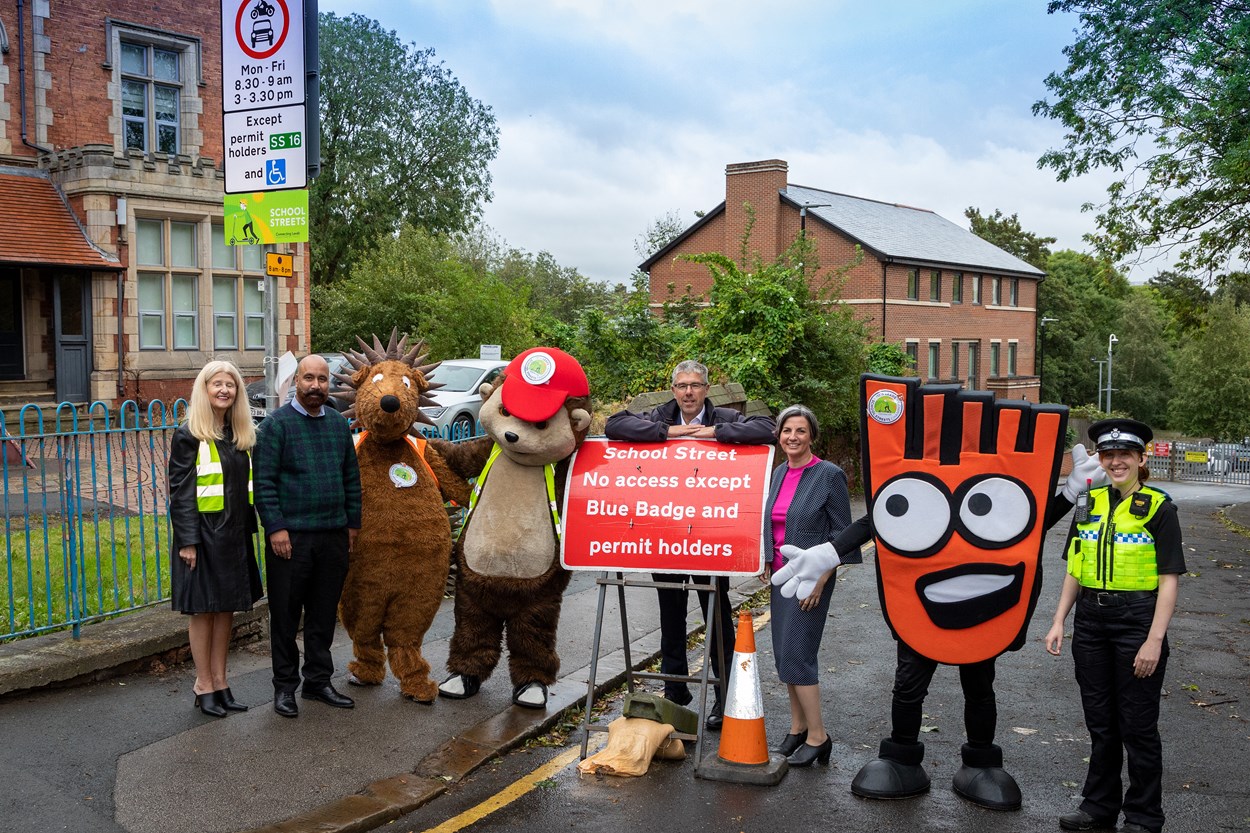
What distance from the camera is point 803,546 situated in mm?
5621

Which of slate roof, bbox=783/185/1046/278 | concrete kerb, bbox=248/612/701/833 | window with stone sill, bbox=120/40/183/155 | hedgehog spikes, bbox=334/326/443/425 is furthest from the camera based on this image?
slate roof, bbox=783/185/1046/278

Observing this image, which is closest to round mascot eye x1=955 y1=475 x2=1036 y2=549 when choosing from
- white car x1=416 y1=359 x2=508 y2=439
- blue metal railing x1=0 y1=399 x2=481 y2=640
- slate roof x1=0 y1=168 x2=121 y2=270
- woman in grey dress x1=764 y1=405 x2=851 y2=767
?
woman in grey dress x1=764 y1=405 x2=851 y2=767

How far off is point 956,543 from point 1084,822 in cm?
134

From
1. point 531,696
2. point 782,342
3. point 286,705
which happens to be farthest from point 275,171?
point 782,342

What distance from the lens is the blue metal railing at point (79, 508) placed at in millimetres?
6348

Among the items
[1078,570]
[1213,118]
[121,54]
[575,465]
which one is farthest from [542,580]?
[121,54]

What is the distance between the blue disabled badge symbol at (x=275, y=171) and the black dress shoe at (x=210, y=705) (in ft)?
11.8

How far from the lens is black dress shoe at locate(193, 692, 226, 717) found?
232 inches

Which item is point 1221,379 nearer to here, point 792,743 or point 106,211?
point 106,211

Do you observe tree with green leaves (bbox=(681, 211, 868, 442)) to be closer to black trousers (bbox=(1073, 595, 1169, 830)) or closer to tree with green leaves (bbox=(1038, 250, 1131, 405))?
black trousers (bbox=(1073, 595, 1169, 830))

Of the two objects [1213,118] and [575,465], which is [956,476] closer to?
[575,465]

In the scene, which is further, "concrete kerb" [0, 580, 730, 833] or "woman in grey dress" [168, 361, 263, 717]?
"woman in grey dress" [168, 361, 263, 717]

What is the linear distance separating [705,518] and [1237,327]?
69.1 metres

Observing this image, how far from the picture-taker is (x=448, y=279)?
28047 millimetres
